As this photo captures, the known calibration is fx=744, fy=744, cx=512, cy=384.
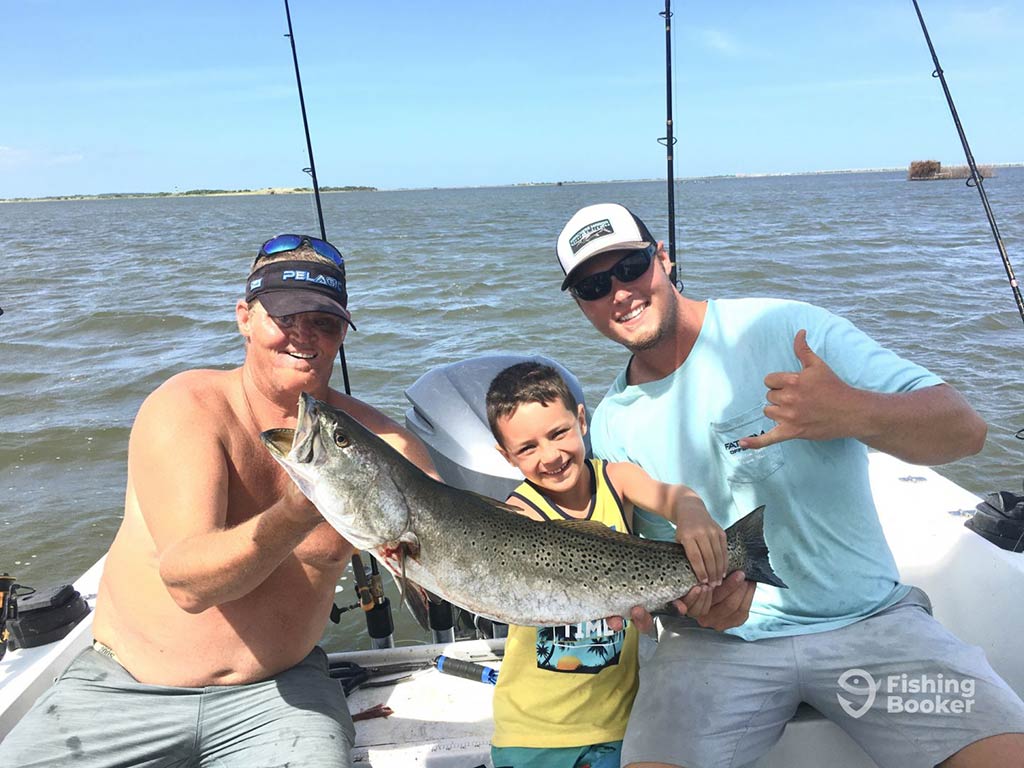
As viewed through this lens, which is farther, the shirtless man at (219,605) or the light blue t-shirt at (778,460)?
the light blue t-shirt at (778,460)

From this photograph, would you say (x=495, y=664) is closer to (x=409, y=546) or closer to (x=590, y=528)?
(x=590, y=528)

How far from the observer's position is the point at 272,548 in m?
2.39

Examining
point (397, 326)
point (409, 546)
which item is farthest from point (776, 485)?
point (397, 326)

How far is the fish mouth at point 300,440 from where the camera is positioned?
2.09m

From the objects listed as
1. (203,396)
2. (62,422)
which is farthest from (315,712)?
(62,422)

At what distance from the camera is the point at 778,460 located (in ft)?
9.82

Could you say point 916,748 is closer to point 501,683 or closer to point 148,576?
point 501,683

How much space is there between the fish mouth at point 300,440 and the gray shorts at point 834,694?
1640mm

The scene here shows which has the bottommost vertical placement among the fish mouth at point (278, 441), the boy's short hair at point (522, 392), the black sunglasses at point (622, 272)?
the boy's short hair at point (522, 392)

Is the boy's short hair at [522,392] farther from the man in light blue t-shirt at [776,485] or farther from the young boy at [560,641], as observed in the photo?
the man in light blue t-shirt at [776,485]

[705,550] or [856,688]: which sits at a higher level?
[705,550]

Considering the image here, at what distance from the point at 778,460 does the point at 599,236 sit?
117 cm

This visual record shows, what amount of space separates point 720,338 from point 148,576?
2561 mm

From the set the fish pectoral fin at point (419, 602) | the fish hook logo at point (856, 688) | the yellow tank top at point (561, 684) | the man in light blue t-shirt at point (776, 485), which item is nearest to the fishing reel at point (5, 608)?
the fish pectoral fin at point (419, 602)
